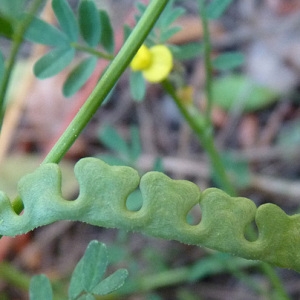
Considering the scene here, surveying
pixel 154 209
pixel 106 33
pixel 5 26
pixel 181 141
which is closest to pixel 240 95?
pixel 181 141

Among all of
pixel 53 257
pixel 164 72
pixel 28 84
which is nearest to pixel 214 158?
pixel 164 72

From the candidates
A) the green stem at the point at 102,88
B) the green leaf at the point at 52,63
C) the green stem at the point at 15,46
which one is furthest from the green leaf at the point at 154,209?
the green leaf at the point at 52,63

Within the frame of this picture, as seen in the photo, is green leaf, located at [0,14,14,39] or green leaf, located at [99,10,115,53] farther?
green leaf, located at [99,10,115,53]

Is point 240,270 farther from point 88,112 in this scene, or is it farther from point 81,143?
point 88,112

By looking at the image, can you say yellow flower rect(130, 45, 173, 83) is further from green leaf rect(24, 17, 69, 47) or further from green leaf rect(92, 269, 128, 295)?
green leaf rect(92, 269, 128, 295)

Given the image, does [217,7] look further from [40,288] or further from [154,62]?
[40,288]

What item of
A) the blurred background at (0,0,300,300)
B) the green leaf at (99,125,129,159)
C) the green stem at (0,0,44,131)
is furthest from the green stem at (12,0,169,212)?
the blurred background at (0,0,300,300)

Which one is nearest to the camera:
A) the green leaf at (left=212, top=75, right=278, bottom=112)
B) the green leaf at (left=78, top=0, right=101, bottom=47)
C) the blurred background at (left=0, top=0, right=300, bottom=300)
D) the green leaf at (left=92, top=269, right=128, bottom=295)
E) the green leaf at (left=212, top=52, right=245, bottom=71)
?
the green leaf at (left=92, top=269, right=128, bottom=295)
